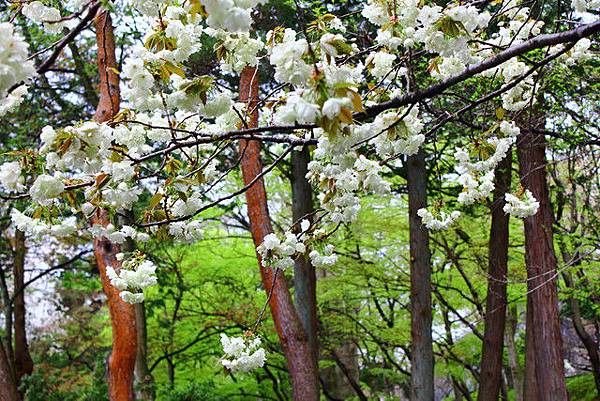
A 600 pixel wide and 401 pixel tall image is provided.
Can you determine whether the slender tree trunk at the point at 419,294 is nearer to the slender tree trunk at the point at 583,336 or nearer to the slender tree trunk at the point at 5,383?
the slender tree trunk at the point at 583,336

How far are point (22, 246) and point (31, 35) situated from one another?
3433 millimetres

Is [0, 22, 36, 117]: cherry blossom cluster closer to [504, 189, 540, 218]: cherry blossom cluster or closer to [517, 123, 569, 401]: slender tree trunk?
[504, 189, 540, 218]: cherry blossom cluster

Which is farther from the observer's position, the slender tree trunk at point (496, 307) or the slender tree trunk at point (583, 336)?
the slender tree trunk at point (583, 336)

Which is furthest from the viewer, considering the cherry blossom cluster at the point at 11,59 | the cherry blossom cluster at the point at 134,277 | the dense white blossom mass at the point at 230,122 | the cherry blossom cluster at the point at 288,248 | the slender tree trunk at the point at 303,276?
the slender tree trunk at the point at 303,276

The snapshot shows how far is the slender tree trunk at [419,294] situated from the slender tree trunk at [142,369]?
3033 mm

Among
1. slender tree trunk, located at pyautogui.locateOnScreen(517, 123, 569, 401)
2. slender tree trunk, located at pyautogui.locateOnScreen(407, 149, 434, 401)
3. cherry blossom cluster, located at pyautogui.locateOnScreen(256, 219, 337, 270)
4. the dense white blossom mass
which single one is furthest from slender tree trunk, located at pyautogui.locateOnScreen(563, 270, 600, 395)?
cherry blossom cluster, located at pyautogui.locateOnScreen(256, 219, 337, 270)

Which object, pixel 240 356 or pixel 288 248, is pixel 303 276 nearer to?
pixel 288 248

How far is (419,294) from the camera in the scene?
6.55 m

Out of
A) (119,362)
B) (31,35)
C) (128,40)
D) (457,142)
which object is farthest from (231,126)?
(128,40)

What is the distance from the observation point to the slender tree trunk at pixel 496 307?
7.10 m

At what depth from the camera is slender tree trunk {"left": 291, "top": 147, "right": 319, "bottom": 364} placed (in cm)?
672

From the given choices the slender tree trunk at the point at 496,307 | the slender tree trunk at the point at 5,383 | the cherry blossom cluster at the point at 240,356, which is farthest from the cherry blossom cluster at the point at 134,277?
the slender tree trunk at the point at 496,307

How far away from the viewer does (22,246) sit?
344 inches

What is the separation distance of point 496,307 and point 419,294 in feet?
3.96
